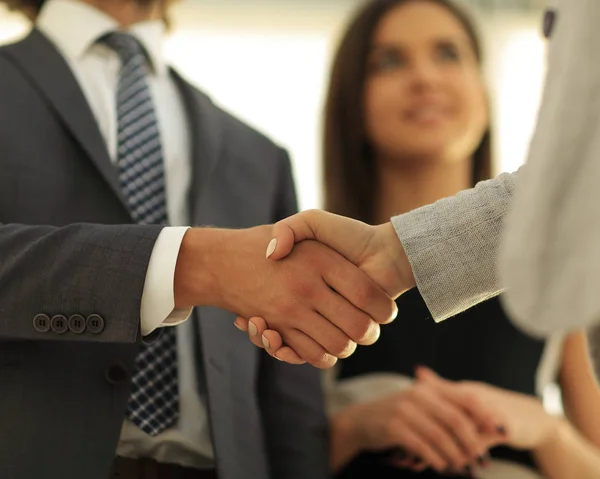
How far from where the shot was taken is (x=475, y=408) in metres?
1.41

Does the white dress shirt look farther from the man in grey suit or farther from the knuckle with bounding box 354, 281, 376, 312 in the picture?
the knuckle with bounding box 354, 281, 376, 312

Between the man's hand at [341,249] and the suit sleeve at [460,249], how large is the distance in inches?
2.5

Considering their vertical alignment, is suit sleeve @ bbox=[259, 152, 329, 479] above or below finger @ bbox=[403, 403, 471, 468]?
above

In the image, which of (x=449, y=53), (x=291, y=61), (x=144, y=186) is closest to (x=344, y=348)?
(x=144, y=186)

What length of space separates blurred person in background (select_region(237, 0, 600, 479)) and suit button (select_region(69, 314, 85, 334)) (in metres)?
0.55

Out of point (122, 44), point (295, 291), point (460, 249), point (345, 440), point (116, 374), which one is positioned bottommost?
point (345, 440)

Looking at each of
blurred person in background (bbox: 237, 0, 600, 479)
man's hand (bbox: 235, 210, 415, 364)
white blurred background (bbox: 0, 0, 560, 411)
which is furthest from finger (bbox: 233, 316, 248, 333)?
white blurred background (bbox: 0, 0, 560, 411)

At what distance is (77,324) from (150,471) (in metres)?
0.24

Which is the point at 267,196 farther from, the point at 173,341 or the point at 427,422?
the point at 427,422

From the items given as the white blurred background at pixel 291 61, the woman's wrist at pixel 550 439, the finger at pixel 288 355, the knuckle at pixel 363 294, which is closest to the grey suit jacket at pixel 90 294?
the finger at pixel 288 355

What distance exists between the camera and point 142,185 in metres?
1.15

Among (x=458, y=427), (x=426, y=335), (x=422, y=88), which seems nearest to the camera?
(x=458, y=427)

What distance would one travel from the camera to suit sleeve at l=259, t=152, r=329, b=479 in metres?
1.24

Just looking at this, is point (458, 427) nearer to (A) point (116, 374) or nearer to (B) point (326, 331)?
(B) point (326, 331)
